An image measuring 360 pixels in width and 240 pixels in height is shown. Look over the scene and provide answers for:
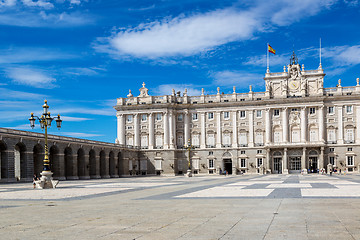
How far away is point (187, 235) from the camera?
10.4 m

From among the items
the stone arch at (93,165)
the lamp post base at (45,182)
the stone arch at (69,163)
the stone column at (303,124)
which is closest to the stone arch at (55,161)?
the stone arch at (69,163)

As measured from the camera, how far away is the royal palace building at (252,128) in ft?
280

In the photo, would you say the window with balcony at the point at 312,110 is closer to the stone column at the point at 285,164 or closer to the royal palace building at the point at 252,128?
the royal palace building at the point at 252,128

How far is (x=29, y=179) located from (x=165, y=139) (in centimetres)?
4201

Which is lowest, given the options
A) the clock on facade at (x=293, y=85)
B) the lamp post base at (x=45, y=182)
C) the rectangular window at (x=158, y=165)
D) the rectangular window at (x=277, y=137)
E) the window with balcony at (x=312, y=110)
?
the rectangular window at (x=158, y=165)

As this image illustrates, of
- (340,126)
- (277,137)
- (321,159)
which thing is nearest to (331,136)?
(340,126)

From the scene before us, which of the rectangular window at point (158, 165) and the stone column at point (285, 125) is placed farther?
the rectangular window at point (158, 165)

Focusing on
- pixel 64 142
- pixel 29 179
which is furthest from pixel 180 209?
pixel 64 142

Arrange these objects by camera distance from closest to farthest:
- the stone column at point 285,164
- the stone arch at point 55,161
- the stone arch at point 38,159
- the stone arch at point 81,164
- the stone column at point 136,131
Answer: the stone arch at point 38,159 < the stone arch at point 55,161 < the stone arch at point 81,164 < the stone column at point 285,164 < the stone column at point 136,131

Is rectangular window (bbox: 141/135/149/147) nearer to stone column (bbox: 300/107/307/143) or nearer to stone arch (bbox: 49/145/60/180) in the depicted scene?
stone column (bbox: 300/107/307/143)

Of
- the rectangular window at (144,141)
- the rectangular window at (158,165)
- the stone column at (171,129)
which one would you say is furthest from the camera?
the rectangular window at (144,141)

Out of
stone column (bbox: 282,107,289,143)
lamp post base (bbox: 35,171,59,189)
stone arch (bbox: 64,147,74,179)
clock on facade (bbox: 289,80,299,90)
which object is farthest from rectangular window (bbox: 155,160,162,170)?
lamp post base (bbox: 35,171,59,189)

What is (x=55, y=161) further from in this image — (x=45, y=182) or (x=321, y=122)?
(x=321, y=122)

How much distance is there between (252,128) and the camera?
296 ft
